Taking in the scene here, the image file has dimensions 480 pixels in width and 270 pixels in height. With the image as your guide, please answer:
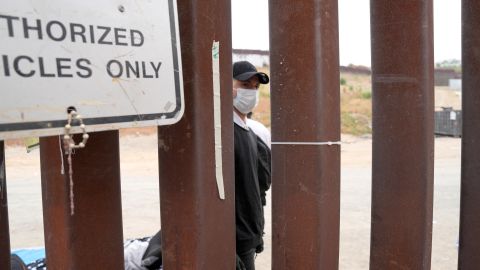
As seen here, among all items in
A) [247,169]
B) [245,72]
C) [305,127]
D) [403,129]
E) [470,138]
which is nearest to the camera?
[305,127]

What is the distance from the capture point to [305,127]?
1.79m

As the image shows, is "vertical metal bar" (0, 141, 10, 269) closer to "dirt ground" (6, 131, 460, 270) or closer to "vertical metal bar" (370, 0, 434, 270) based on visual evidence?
"vertical metal bar" (370, 0, 434, 270)

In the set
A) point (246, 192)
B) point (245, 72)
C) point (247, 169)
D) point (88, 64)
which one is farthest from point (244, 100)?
point (88, 64)

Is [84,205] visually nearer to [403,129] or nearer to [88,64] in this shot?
[88,64]

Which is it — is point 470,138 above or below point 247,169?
above

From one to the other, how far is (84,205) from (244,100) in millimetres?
1573

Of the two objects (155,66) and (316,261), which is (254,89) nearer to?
(316,261)

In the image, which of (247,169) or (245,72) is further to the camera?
(245,72)

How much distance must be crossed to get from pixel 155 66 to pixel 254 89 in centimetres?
171

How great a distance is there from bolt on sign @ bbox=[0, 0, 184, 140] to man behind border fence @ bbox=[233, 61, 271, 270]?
134cm

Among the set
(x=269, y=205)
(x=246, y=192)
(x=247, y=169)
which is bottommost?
(x=269, y=205)

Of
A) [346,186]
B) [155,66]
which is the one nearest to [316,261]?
[155,66]

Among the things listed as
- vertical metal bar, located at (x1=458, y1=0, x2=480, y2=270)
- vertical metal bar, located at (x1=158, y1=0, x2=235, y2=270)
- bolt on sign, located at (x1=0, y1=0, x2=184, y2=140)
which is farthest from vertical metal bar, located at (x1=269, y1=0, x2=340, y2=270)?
vertical metal bar, located at (x1=458, y1=0, x2=480, y2=270)

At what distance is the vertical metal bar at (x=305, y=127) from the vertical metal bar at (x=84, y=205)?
26.4 inches
